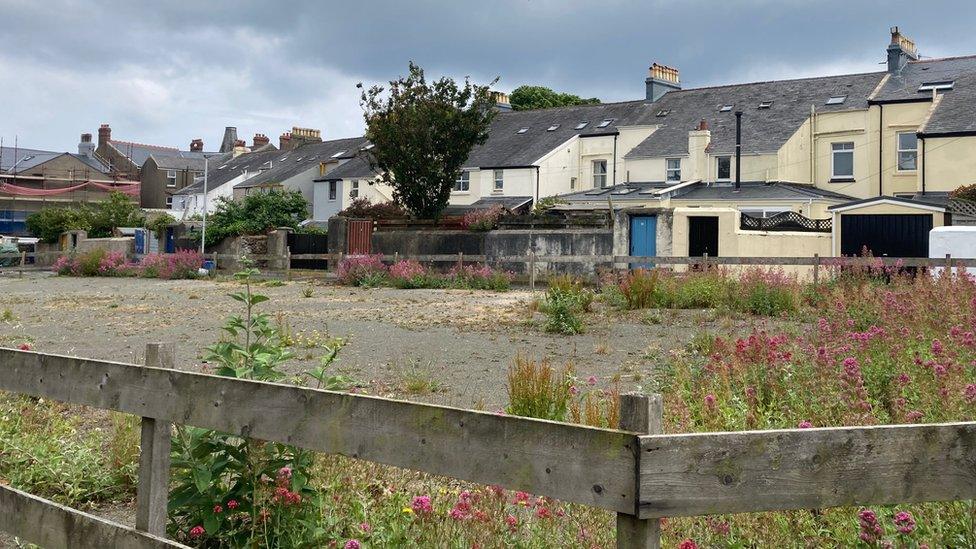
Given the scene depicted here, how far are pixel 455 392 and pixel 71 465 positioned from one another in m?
3.69

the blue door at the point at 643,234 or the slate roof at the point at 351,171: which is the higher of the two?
the slate roof at the point at 351,171

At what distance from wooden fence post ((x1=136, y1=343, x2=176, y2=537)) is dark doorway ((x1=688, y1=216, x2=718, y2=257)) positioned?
22.2 m

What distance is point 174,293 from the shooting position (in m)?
24.5

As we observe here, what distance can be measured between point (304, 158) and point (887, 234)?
43.3 m

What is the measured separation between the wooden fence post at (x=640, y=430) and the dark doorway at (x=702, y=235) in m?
22.8

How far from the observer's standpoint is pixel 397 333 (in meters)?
14.2

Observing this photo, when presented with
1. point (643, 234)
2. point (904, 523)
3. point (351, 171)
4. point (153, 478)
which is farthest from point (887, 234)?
point (351, 171)

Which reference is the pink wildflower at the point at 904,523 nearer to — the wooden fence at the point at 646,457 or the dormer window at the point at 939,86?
the wooden fence at the point at 646,457

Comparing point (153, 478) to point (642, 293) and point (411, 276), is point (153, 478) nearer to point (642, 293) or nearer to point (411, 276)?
point (642, 293)

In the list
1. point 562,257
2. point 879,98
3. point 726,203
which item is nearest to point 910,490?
point 562,257

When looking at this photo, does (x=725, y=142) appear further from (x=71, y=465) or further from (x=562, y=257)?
(x=71, y=465)

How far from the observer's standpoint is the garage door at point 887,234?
2512 centimetres

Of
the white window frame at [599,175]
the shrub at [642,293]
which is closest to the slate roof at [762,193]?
the white window frame at [599,175]

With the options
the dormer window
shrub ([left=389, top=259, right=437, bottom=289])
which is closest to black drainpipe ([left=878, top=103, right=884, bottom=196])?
the dormer window
